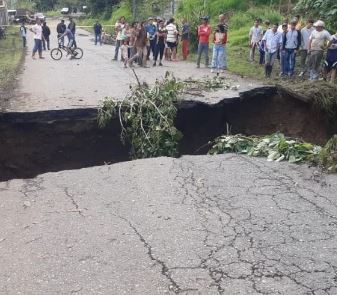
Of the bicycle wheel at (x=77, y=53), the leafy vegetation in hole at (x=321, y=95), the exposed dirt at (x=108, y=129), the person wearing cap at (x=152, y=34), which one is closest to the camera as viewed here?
the exposed dirt at (x=108, y=129)

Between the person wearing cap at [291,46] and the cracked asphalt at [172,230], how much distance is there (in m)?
6.75

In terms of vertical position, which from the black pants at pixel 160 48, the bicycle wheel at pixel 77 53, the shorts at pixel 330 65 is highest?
the shorts at pixel 330 65

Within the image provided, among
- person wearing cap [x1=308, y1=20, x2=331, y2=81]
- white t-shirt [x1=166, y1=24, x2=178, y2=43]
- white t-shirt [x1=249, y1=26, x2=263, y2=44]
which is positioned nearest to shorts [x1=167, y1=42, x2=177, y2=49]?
white t-shirt [x1=166, y1=24, x2=178, y2=43]

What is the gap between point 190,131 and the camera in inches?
428

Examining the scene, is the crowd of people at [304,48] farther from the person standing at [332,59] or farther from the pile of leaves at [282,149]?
the pile of leaves at [282,149]

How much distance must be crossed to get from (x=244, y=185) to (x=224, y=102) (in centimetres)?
436

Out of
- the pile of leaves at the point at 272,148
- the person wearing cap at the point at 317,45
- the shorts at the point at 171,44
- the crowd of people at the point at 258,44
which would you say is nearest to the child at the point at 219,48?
the crowd of people at the point at 258,44

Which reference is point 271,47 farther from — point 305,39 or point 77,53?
point 77,53

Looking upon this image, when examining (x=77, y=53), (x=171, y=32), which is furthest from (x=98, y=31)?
(x=171, y=32)

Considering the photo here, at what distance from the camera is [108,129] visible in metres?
10.1

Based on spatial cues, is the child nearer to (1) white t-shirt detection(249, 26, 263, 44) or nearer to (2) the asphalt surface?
(2) the asphalt surface

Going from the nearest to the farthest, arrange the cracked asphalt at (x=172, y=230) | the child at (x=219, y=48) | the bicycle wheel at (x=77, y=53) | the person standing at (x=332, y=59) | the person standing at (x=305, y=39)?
1. the cracked asphalt at (x=172, y=230)
2. the person standing at (x=332, y=59)
3. the person standing at (x=305, y=39)
4. the child at (x=219, y=48)
5. the bicycle wheel at (x=77, y=53)

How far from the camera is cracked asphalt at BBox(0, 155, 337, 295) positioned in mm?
4422

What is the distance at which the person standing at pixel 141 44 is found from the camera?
1639 cm
